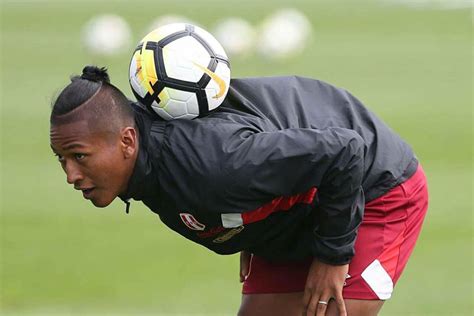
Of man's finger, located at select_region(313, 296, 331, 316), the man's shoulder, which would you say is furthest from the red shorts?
the man's shoulder

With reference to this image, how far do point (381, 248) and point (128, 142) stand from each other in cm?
159

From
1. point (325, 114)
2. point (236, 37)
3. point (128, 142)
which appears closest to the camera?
point (128, 142)

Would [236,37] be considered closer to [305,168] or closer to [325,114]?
[325,114]

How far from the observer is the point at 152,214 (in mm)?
12719

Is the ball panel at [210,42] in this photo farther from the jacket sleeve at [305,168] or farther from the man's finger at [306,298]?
the man's finger at [306,298]

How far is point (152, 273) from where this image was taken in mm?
10852

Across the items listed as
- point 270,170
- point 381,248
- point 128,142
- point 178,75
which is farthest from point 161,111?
point 381,248

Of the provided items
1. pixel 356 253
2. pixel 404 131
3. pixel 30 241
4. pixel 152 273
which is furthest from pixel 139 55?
pixel 404 131

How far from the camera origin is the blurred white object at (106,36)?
→ 22156mm

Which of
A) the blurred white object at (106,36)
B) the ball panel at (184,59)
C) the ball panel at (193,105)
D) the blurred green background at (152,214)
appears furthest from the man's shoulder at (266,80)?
the blurred white object at (106,36)

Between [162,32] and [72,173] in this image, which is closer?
[72,173]

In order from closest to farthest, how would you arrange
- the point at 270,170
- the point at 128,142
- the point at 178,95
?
the point at 270,170
the point at 128,142
the point at 178,95

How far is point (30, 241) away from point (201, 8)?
1714 centimetres

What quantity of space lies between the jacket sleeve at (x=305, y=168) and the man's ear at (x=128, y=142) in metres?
0.45
